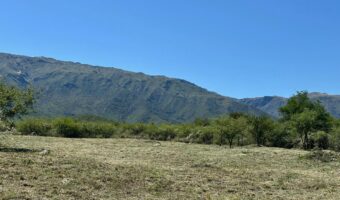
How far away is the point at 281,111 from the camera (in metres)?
130

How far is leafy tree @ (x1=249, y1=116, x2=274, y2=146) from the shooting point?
105938mm


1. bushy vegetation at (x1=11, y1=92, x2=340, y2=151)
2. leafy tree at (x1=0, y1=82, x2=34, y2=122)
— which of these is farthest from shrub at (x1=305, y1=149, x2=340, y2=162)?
leafy tree at (x1=0, y1=82, x2=34, y2=122)

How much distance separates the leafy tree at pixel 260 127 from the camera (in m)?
106

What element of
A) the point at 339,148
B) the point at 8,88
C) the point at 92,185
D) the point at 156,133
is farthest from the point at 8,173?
the point at 156,133

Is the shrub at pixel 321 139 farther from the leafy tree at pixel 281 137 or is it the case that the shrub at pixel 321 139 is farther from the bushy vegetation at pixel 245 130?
the leafy tree at pixel 281 137

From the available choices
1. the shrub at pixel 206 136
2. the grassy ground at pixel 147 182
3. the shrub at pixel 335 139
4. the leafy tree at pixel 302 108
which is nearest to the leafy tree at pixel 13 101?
the grassy ground at pixel 147 182

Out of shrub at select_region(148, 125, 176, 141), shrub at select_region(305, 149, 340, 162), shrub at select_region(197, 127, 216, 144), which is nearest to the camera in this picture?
shrub at select_region(305, 149, 340, 162)

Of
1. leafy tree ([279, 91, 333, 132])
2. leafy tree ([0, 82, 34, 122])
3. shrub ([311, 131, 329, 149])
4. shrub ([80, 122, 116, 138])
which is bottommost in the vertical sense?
shrub ([80, 122, 116, 138])

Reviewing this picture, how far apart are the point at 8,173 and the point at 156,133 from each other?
4114 inches

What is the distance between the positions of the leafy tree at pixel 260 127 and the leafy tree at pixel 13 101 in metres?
64.2

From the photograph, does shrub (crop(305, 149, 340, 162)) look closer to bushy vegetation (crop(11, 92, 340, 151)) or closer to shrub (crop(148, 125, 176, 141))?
bushy vegetation (crop(11, 92, 340, 151))

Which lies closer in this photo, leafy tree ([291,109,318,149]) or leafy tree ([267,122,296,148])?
leafy tree ([291,109,318,149])

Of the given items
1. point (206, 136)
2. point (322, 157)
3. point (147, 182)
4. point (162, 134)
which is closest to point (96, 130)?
point (162, 134)

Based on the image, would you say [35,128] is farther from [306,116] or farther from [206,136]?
[306,116]
